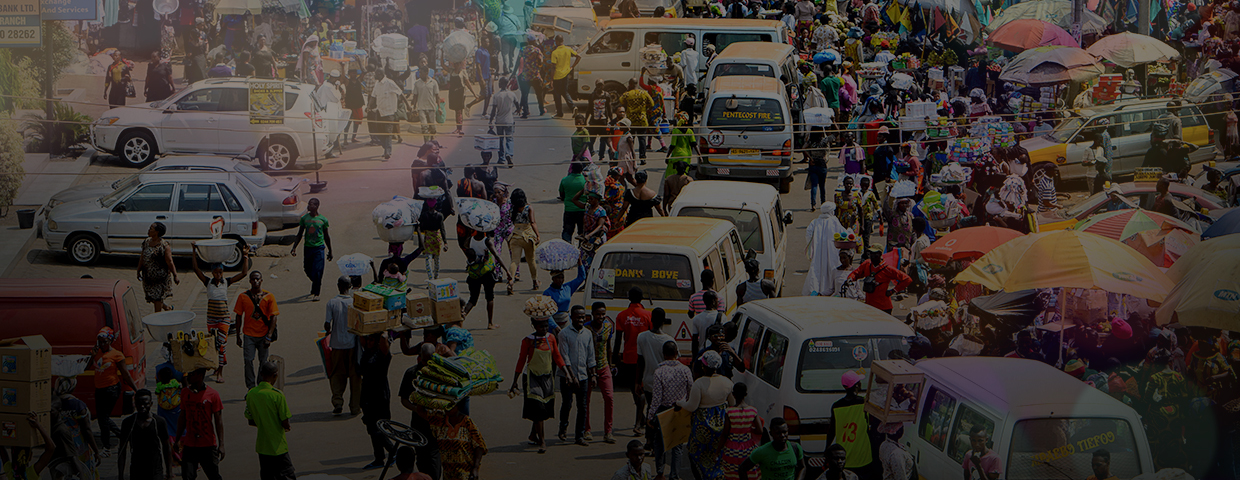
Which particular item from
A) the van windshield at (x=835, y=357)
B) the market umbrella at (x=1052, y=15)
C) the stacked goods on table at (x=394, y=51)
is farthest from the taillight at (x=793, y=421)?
the market umbrella at (x=1052, y=15)

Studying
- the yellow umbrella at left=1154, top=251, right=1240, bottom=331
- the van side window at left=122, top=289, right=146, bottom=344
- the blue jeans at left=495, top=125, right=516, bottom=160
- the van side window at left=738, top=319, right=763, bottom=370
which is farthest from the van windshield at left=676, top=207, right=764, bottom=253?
the blue jeans at left=495, top=125, right=516, bottom=160

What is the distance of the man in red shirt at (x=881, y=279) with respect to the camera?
13.1 metres

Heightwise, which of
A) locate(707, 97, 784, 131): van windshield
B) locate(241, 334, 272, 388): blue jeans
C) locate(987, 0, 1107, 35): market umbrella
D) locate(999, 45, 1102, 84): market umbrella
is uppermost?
locate(987, 0, 1107, 35): market umbrella

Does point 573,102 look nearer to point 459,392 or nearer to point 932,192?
point 932,192

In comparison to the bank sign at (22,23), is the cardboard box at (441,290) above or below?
below

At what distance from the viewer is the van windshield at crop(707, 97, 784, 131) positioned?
2022 cm

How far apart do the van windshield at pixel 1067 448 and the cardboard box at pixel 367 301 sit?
5.84 m

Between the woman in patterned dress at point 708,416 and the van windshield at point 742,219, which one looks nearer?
the woman in patterned dress at point 708,416

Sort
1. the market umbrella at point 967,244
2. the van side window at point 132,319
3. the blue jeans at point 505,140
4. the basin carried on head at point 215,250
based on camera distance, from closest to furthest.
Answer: the van side window at point 132,319, the market umbrella at point 967,244, the basin carried on head at point 215,250, the blue jeans at point 505,140

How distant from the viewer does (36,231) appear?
61.1 ft

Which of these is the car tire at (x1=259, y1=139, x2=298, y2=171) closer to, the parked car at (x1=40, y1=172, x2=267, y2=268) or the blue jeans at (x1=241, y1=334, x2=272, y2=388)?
the parked car at (x1=40, y1=172, x2=267, y2=268)

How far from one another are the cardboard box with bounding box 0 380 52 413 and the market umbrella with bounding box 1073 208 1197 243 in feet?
34.5

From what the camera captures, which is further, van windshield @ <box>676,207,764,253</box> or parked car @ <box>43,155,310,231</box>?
parked car @ <box>43,155,310,231</box>

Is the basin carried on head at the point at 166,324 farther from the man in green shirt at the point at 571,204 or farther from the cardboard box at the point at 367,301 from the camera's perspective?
the man in green shirt at the point at 571,204
